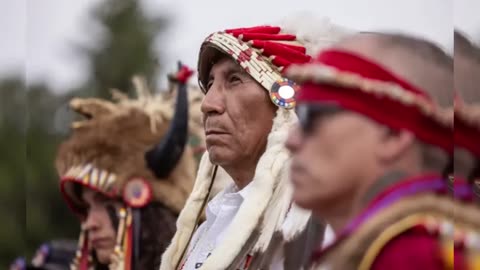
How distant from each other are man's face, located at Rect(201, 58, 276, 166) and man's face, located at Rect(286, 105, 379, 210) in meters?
1.17

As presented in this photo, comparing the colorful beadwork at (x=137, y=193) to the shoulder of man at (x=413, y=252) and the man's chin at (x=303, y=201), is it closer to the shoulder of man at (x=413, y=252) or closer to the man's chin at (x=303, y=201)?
the man's chin at (x=303, y=201)

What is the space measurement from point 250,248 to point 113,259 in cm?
204

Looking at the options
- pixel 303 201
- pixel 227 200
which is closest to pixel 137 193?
Answer: pixel 227 200

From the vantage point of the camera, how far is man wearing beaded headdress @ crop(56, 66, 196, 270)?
4.48 m

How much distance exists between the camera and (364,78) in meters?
1.45

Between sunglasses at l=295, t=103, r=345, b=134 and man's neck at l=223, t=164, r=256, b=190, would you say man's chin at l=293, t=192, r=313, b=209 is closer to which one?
sunglasses at l=295, t=103, r=345, b=134

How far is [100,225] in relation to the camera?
14.8 feet

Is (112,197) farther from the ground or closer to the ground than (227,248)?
farther from the ground

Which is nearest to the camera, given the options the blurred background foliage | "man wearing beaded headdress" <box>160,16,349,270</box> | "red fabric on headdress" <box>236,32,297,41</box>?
"man wearing beaded headdress" <box>160,16,349,270</box>

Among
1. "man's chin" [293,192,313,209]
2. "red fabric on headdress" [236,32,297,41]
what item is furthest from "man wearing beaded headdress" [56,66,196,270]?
"man's chin" [293,192,313,209]

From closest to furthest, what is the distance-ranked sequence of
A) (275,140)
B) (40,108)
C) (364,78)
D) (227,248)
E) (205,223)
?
(364,78), (227,248), (275,140), (205,223), (40,108)

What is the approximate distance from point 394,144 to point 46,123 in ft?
18.3

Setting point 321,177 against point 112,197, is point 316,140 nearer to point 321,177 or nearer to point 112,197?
point 321,177

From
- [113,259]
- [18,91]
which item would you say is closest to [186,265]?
[113,259]
